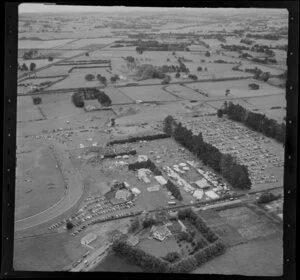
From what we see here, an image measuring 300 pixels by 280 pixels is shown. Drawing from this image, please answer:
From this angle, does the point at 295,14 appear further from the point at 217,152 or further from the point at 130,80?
the point at 130,80

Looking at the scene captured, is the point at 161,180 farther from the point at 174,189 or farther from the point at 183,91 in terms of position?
the point at 183,91

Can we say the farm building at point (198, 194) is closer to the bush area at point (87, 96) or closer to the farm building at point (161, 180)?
the farm building at point (161, 180)

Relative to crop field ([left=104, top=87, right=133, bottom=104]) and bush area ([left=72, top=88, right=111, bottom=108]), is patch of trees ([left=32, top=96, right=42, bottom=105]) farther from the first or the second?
crop field ([left=104, top=87, right=133, bottom=104])

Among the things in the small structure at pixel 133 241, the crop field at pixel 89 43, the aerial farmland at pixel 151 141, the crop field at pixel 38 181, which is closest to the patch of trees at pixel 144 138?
the aerial farmland at pixel 151 141

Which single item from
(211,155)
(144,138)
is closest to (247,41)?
(211,155)

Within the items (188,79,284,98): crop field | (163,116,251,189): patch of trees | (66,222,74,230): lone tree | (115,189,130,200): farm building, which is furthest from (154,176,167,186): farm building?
(188,79,284,98): crop field

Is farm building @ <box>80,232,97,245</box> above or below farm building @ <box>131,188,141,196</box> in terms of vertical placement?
below
